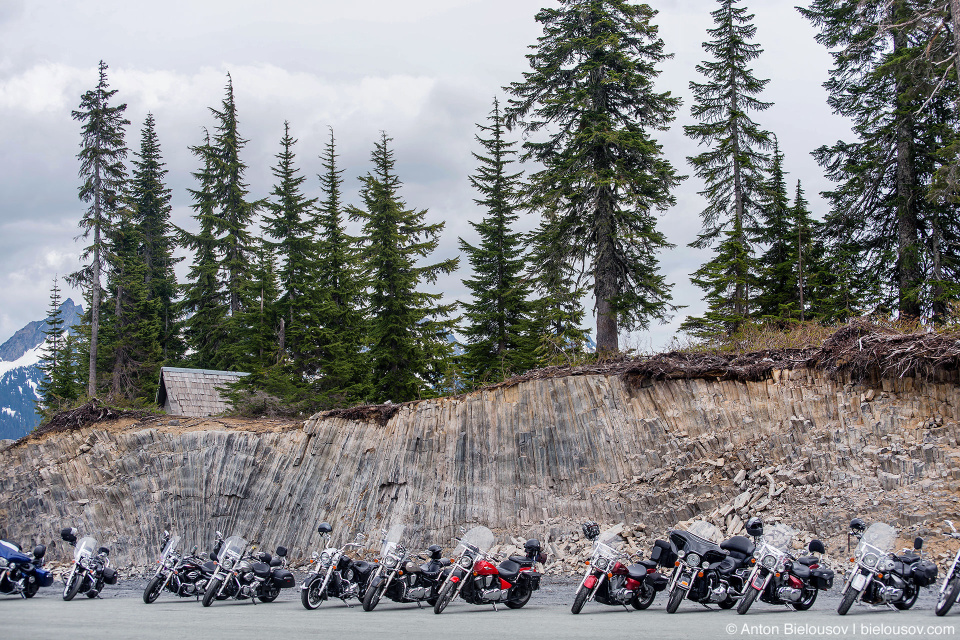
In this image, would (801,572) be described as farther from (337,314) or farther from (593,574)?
(337,314)

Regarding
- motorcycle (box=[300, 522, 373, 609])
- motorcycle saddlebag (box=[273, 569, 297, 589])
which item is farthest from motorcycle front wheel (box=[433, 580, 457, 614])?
motorcycle saddlebag (box=[273, 569, 297, 589])

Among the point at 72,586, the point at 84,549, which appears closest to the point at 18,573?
the point at 72,586

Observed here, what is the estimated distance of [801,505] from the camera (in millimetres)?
13406

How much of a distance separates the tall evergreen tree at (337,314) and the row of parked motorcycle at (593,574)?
38.5ft

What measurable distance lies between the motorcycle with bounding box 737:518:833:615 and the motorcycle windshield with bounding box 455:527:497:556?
14.4 feet

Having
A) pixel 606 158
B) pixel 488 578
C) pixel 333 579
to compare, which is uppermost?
pixel 606 158

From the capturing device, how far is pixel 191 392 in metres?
30.4

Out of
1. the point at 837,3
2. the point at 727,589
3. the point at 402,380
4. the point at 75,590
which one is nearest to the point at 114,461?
the point at 75,590

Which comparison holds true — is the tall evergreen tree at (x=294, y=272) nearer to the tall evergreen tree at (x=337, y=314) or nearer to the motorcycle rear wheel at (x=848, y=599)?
the tall evergreen tree at (x=337, y=314)

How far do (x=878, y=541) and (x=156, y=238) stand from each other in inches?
1831

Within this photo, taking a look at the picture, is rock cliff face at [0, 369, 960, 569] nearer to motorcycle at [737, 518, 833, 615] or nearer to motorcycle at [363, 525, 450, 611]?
motorcycle at [737, 518, 833, 615]

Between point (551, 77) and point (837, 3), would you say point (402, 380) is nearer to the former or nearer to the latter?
point (551, 77)

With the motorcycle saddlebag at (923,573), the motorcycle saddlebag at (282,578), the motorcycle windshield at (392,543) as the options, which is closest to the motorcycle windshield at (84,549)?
the motorcycle saddlebag at (282,578)

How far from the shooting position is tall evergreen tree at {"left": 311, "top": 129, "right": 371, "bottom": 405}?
92.9 ft
